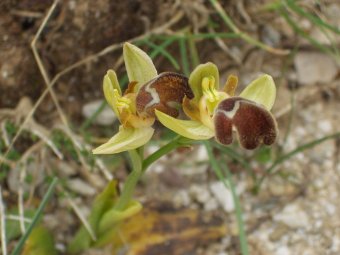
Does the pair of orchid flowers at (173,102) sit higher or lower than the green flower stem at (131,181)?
higher

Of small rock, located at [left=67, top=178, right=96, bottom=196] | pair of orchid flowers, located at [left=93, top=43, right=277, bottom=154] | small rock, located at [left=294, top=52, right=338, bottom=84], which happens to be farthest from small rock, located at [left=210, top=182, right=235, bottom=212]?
pair of orchid flowers, located at [left=93, top=43, right=277, bottom=154]

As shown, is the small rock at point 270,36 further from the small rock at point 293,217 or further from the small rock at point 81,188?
the small rock at point 81,188

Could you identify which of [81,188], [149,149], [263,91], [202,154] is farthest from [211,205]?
[263,91]

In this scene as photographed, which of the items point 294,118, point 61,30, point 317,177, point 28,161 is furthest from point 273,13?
point 28,161

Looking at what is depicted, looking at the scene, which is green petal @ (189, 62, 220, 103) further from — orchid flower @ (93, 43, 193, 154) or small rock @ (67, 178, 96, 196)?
small rock @ (67, 178, 96, 196)

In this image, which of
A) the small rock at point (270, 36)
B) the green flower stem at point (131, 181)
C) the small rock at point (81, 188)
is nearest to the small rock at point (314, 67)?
the small rock at point (270, 36)

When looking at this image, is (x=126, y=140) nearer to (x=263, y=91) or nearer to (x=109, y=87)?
(x=109, y=87)

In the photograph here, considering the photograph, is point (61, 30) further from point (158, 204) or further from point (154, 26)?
point (158, 204)
